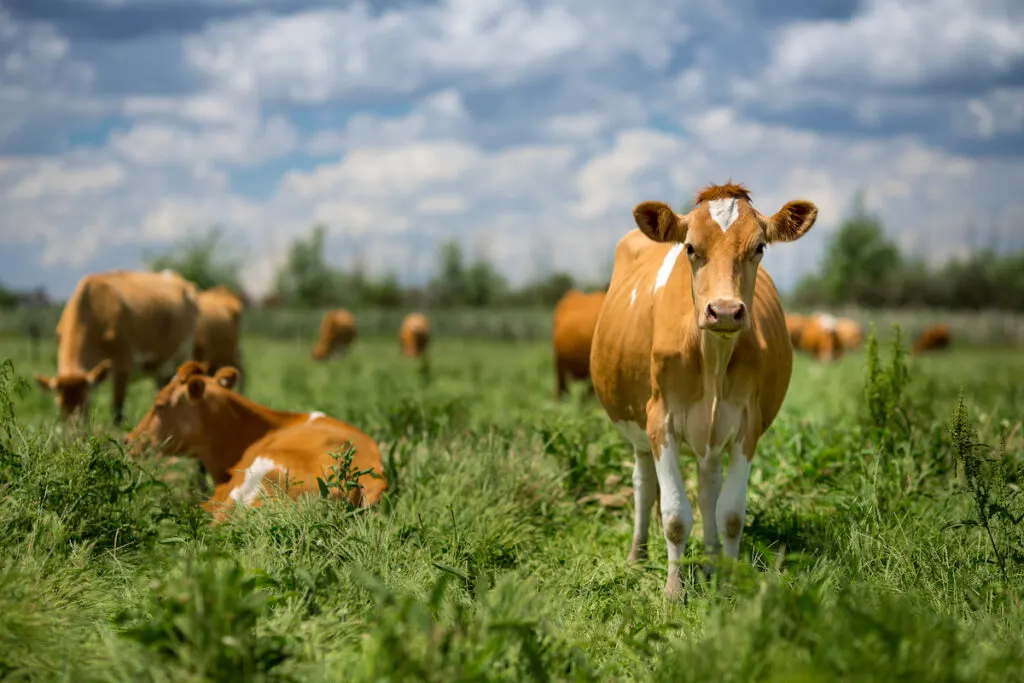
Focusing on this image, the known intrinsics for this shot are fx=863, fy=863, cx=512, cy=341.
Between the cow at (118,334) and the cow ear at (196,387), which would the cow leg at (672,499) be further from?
the cow at (118,334)

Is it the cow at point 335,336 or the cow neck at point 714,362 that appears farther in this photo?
the cow at point 335,336

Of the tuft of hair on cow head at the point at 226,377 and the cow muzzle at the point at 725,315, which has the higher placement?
the cow muzzle at the point at 725,315

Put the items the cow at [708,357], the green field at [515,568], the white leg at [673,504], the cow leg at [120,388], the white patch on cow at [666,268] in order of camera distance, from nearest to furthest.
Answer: the green field at [515,568] → the cow at [708,357] → the white leg at [673,504] → the white patch on cow at [666,268] → the cow leg at [120,388]

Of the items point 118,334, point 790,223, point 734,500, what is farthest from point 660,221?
point 118,334

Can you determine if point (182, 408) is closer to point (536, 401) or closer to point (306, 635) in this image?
point (306, 635)

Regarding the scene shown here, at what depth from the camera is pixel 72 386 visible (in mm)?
8367

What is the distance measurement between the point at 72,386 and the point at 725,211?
676cm

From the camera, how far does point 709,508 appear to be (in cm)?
491

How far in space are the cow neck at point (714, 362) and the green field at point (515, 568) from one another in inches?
35.0

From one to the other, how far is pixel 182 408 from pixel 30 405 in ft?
18.3

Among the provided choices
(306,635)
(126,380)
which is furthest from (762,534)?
(126,380)

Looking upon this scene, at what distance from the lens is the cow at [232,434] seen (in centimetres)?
552

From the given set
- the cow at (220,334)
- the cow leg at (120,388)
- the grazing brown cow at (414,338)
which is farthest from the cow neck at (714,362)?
the grazing brown cow at (414,338)

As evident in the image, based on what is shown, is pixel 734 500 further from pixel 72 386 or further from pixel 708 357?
pixel 72 386
